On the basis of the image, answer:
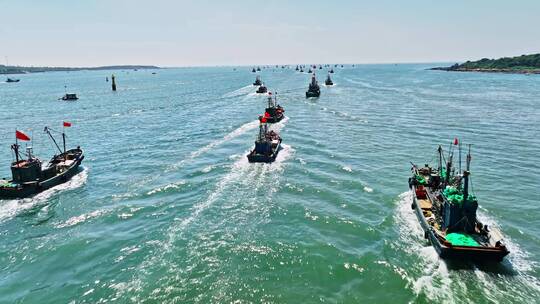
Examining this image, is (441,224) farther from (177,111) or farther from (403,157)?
(177,111)

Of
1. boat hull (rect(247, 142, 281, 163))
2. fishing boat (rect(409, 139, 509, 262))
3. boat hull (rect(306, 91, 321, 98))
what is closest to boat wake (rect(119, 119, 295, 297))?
boat hull (rect(247, 142, 281, 163))

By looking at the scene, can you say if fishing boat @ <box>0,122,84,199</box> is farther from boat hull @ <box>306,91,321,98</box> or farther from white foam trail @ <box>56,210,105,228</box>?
boat hull @ <box>306,91,321,98</box>

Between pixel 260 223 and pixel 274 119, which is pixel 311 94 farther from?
pixel 260 223

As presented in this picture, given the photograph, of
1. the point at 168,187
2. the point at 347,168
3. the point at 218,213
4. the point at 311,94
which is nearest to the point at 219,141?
the point at 168,187

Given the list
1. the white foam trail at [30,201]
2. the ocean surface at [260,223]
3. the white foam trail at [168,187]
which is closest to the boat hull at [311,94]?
the ocean surface at [260,223]

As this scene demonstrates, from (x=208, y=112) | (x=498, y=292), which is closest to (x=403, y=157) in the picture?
(x=498, y=292)
